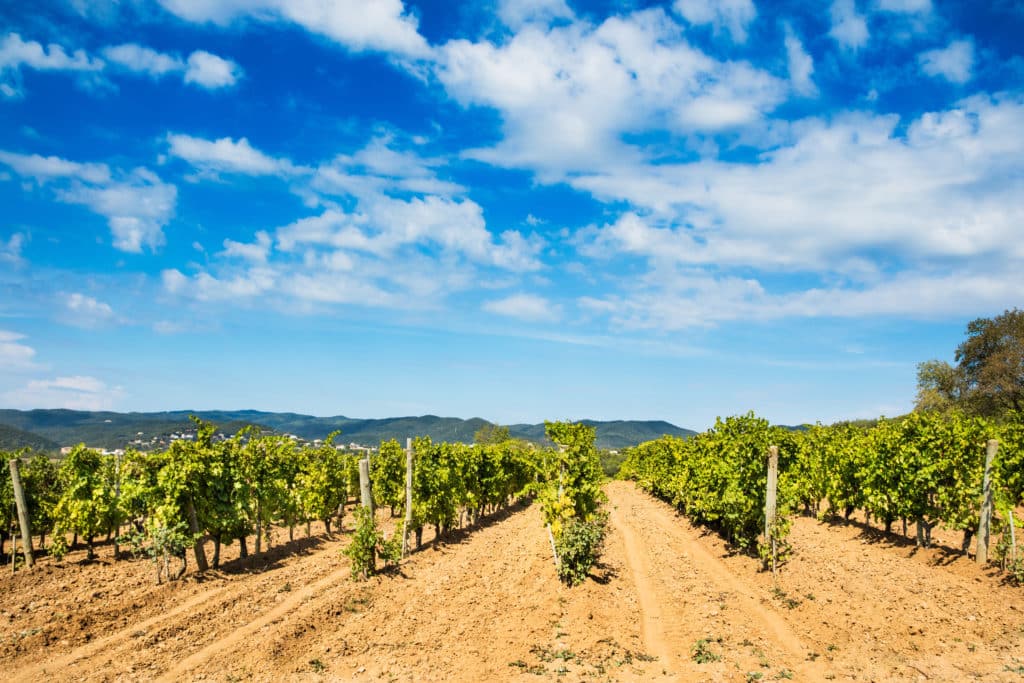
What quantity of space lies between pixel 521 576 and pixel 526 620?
162 inches

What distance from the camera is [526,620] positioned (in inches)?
533

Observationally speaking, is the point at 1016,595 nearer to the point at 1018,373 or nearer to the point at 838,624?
the point at 838,624

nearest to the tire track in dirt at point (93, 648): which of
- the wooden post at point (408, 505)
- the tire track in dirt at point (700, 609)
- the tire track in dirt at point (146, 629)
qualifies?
the tire track in dirt at point (146, 629)

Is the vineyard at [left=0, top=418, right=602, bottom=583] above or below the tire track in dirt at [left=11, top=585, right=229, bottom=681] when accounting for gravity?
above

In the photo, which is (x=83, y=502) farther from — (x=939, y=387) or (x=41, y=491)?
(x=939, y=387)

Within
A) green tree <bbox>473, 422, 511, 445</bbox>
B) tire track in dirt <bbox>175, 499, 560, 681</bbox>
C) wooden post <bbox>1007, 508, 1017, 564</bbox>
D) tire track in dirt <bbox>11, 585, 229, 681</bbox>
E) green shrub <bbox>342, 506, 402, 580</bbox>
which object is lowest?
green tree <bbox>473, 422, 511, 445</bbox>

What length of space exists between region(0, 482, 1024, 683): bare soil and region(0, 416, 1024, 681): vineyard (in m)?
0.08

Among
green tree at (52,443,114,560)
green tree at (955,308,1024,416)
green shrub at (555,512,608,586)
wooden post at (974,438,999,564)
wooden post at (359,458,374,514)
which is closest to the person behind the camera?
green shrub at (555,512,608,586)

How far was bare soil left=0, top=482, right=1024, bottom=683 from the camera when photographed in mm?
10867

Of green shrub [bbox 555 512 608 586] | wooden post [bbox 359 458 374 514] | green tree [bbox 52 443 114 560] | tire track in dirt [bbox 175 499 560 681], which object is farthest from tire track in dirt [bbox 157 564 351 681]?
green tree [bbox 52 443 114 560]

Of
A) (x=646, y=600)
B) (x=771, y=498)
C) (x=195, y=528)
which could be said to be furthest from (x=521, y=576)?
(x=195, y=528)

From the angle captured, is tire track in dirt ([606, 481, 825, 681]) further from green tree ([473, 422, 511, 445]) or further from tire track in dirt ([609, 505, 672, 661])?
green tree ([473, 422, 511, 445])

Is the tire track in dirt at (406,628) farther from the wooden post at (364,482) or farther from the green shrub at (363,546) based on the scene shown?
the wooden post at (364,482)

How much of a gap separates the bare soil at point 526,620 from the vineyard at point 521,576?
8 cm
